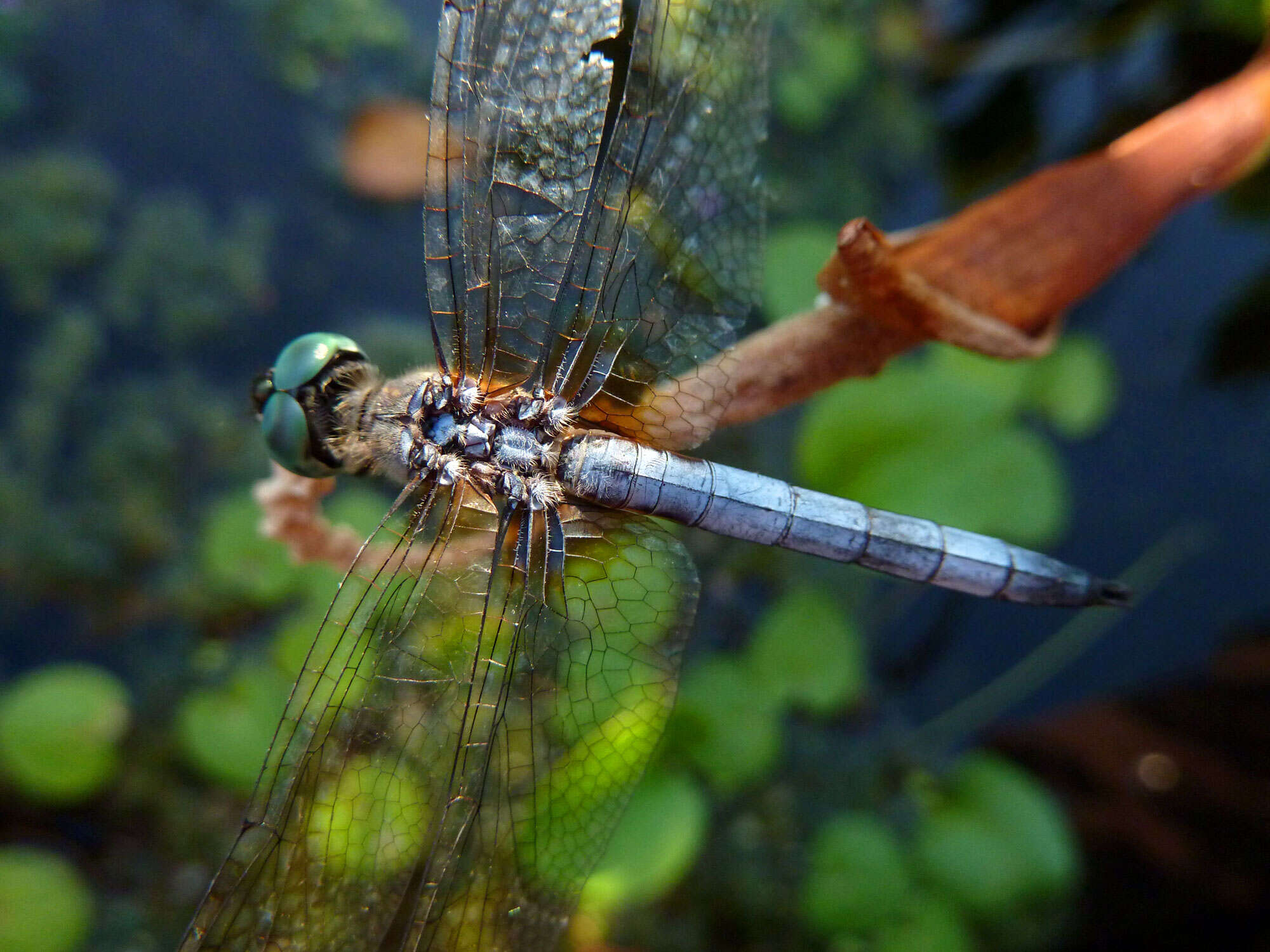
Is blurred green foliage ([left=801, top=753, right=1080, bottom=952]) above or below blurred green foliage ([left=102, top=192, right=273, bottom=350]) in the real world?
below

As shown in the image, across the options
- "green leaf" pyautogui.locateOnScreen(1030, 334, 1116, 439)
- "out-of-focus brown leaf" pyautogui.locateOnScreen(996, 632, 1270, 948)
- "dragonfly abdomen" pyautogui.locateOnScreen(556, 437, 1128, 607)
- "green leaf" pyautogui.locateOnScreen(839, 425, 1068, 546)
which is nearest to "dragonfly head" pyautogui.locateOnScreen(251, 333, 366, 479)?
"dragonfly abdomen" pyautogui.locateOnScreen(556, 437, 1128, 607)

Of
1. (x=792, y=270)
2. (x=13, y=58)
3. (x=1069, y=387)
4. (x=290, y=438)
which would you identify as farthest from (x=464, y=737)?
(x=13, y=58)

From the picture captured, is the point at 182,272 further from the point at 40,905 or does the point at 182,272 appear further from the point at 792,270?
the point at 792,270

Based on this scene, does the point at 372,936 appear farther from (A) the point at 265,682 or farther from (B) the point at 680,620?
(A) the point at 265,682

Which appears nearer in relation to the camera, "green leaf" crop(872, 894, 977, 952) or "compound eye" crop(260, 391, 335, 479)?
"compound eye" crop(260, 391, 335, 479)

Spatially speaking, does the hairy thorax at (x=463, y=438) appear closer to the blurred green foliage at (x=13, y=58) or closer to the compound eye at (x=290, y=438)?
the compound eye at (x=290, y=438)

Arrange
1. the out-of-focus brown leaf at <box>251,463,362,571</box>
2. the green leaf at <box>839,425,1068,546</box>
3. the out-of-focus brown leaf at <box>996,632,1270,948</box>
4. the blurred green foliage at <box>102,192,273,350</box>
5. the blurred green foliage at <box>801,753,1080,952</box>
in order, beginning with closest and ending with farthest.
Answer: the out-of-focus brown leaf at <box>251,463,362,571</box>
the green leaf at <box>839,425,1068,546</box>
the blurred green foliage at <box>801,753,1080,952</box>
the out-of-focus brown leaf at <box>996,632,1270,948</box>
the blurred green foliage at <box>102,192,273,350</box>

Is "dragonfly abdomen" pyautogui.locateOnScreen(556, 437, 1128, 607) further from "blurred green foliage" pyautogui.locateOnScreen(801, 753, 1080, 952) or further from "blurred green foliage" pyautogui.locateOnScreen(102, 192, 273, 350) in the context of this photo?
"blurred green foliage" pyautogui.locateOnScreen(102, 192, 273, 350)
